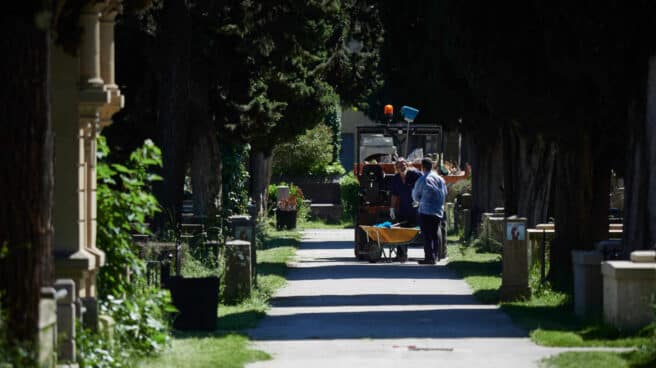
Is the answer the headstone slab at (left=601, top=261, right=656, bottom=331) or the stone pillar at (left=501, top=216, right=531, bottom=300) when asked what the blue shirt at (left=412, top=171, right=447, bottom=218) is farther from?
the headstone slab at (left=601, top=261, right=656, bottom=331)

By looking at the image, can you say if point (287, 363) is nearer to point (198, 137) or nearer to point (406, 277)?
point (406, 277)

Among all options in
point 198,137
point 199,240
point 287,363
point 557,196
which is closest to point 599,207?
point 557,196

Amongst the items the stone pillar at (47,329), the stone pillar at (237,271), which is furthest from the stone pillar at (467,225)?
the stone pillar at (47,329)

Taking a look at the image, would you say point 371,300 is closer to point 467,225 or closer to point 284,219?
point 467,225

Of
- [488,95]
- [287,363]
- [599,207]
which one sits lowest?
[287,363]

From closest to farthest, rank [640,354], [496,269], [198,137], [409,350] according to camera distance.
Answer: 1. [640,354]
2. [409,350]
3. [496,269]
4. [198,137]

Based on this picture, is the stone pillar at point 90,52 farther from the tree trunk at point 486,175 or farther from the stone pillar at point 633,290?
the tree trunk at point 486,175

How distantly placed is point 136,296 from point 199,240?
34.1 ft

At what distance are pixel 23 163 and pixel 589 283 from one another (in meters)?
8.61

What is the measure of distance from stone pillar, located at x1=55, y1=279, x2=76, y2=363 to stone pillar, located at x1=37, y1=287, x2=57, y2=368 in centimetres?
44

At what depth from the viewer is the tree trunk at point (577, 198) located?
68.6ft

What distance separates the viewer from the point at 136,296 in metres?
13.4

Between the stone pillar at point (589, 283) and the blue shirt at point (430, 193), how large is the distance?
9.45 meters

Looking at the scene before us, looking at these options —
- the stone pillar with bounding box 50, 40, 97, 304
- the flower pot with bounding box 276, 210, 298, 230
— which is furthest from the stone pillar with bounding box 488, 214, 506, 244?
the stone pillar with bounding box 50, 40, 97, 304
